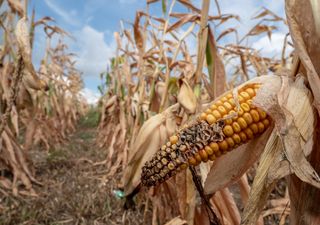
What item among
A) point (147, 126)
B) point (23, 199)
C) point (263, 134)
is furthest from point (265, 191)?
point (23, 199)

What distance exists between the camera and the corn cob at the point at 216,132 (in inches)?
43.0

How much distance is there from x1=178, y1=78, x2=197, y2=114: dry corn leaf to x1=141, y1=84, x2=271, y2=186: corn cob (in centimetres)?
70

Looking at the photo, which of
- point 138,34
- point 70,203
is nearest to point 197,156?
point 138,34

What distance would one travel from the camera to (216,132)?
1.09m

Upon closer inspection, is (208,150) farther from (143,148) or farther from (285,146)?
(143,148)

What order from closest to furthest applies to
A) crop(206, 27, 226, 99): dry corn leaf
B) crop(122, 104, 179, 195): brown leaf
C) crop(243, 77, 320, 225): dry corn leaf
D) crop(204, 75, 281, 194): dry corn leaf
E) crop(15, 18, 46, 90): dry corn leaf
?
crop(243, 77, 320, 225): dry corn leaf < crop(204, 75, 281, 194): dry corn leaf < crop(122, 104, 179, 195): brown leaf < crop(206, 27, 226, 99): dry corn leaf < crop(15, 18, 46, 90): dry corn leaf

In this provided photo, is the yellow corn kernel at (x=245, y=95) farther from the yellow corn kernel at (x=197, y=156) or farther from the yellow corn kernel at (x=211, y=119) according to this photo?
the yellow corn kernel at (x=197, y=156)

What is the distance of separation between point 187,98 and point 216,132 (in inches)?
32.2

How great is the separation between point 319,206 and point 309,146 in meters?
0.18

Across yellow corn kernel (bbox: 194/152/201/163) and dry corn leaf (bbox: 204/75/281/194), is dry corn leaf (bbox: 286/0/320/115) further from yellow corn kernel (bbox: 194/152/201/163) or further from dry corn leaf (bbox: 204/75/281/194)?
yellow corn kernel (bbox: 194/152/201/163)

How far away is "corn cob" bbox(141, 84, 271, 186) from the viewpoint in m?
1.09

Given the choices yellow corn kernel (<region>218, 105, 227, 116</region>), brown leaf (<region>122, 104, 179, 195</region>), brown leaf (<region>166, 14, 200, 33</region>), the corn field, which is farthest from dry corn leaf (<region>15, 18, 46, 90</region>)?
yellow corn kernel (<region>218, 105, 227, 116</region>)

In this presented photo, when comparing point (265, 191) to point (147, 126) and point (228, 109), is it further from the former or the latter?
point (147, 126)

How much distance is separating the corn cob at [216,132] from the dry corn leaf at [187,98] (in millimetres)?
700
